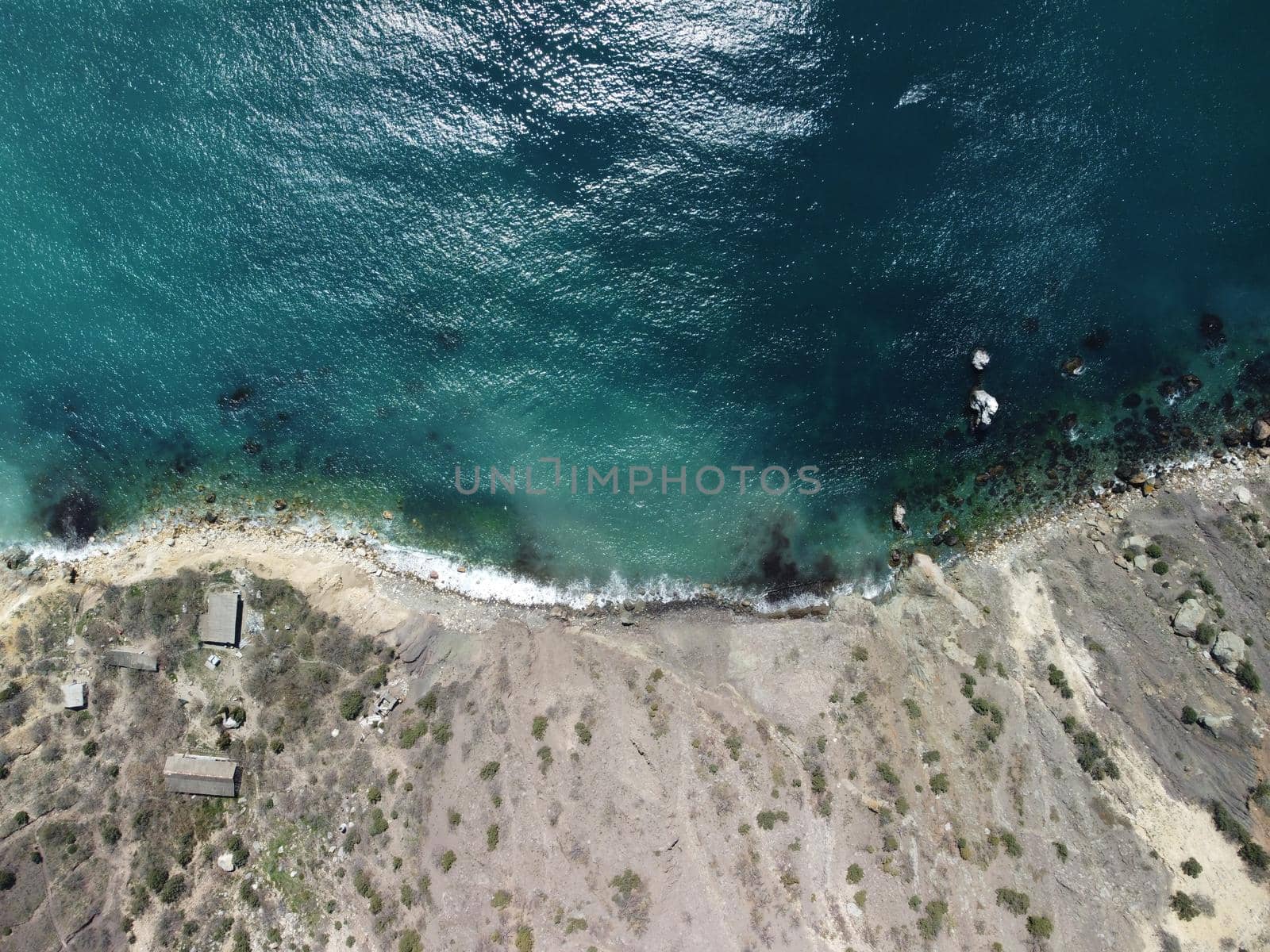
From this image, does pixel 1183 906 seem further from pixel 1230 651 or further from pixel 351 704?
pixel 351 704

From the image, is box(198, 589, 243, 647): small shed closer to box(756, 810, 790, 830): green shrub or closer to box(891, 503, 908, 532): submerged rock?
box(756, 810, 790, 830): green shrub

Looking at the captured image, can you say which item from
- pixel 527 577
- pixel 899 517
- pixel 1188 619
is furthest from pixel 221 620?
pixel 1188 619

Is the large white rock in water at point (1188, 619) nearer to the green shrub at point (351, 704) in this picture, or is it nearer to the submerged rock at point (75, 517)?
the green shrub at point (351, 704)

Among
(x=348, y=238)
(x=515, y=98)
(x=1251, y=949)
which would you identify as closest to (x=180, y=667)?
(x=348, y=238)

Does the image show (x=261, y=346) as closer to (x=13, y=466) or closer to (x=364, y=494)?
(x=364, y=494)

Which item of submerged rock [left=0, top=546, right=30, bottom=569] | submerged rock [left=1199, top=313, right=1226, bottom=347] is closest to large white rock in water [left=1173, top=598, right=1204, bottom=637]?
submerged rock [left=1199, top=313, right=1226, bottom=347]
